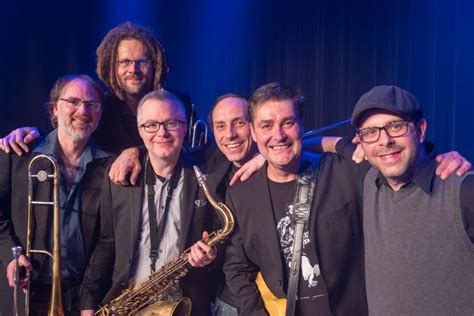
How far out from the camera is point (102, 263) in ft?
13.5

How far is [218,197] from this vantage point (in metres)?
4.02

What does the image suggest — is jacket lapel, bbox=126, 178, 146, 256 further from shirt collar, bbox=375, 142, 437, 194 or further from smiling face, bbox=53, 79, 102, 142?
shirt collar, bbox=375, 142, 437, 194

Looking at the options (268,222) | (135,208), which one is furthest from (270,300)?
(135,208)

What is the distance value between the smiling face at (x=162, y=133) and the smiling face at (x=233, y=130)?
354mm

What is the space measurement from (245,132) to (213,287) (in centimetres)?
121

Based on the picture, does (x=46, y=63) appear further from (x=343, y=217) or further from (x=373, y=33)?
(x=343, y=217)

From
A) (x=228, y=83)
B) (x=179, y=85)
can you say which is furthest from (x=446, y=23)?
(x=179, y=85)

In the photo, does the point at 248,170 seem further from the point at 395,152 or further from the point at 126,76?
the point at 126,76

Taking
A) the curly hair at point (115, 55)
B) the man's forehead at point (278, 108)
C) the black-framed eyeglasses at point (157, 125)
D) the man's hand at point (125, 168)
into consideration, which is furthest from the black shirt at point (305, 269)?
the curly hair at point (115, 55)

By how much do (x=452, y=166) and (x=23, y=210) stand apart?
308 centimetres

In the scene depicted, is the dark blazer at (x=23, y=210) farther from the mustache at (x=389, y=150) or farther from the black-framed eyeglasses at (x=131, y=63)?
the mustache at (x=389, y=150)

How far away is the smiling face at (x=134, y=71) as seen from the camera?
496cm

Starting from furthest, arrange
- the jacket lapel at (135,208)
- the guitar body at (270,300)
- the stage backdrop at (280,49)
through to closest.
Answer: the stage backdrop at (280,49)
the jacket lapel at (135,208)
the guitar body at (270,300)

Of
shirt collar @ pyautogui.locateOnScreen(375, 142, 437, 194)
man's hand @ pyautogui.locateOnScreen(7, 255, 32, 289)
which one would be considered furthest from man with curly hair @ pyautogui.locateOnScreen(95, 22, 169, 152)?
shirt collar @ pyautogui.locateOnScreen(375, 142, 437, 194)
